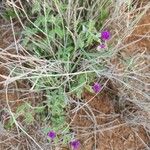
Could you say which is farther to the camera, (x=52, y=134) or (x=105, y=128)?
(x=105, y=128)

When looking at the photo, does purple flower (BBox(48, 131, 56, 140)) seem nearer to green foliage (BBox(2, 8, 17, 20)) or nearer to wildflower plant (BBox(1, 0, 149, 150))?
wildflower plant (BBox(1, 0, 149, 150))

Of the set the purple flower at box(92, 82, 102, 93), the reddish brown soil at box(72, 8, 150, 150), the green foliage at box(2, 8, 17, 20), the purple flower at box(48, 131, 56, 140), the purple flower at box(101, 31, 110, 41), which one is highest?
the green foliage at box(2, 8, 17, 20)

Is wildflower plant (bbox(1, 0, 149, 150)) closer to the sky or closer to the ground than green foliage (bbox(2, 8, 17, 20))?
closer to the ground

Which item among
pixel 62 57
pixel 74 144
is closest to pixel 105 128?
pixel 74 144

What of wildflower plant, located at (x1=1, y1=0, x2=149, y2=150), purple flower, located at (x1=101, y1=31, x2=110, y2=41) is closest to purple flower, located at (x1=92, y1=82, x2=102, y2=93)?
wildflower plant, located at (x1=1, y1=0, x2=149, y2=150)

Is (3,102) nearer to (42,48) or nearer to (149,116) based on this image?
(42,48)

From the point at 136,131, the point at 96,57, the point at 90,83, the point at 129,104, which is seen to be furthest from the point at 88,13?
the point at 136,131

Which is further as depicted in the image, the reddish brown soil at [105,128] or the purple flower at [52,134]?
the reddish brown soil at [105,128]

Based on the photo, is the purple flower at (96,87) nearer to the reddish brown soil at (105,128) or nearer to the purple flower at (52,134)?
the reddish brown soil at (105,128)

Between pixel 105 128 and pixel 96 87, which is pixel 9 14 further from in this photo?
pixel 105 128

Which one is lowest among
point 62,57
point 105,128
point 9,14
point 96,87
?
point 105,128

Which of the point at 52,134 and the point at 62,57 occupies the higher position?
the point at 62,57

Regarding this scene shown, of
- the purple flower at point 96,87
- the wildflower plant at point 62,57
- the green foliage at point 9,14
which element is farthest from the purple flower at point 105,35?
the green foliage at point 9,14
